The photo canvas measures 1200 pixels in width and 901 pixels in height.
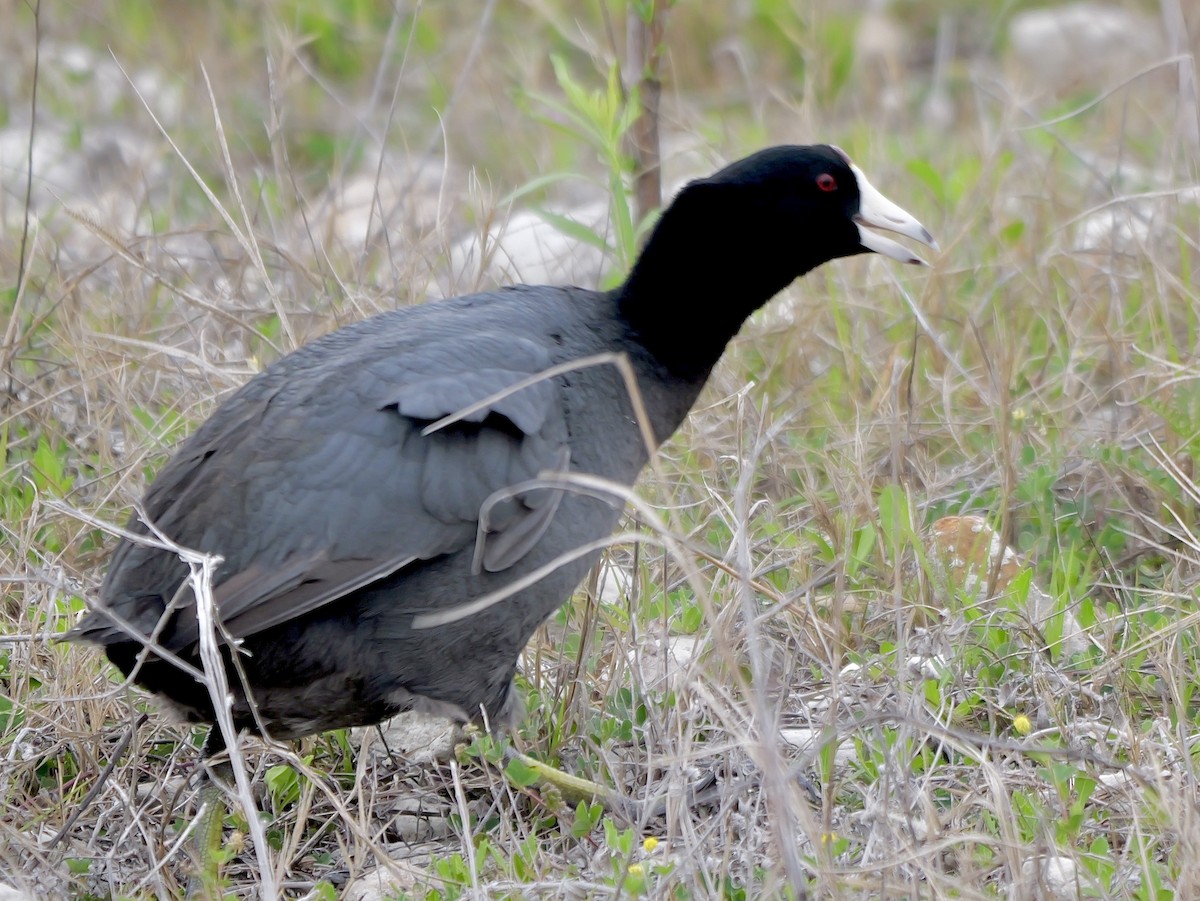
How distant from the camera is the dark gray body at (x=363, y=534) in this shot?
2.85 m

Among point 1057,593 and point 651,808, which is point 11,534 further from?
point 1057,593

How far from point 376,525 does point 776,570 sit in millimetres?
1124

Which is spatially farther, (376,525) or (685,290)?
(685,290)

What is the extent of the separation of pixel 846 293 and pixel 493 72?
306 centimetres

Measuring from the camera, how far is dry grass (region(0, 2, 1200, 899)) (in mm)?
2658

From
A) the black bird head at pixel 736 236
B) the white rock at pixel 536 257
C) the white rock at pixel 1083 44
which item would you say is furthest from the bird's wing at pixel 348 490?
the white rock at pixel 1083 44

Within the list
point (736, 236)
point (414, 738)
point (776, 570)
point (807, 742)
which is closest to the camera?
point (807, 742)

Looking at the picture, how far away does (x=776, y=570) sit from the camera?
3.63m

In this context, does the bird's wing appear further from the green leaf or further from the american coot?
the green leaf

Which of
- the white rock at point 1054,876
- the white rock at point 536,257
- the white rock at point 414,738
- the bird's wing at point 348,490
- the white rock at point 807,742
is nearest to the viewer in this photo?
the white rock at point 1054,876

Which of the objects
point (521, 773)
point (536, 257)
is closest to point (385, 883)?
point (521, 773)

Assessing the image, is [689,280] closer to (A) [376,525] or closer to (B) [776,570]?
(B) [776,570]

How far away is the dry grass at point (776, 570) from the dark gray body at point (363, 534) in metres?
0.21

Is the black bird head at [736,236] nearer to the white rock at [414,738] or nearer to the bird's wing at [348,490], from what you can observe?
the bird's wing at [348,490]
